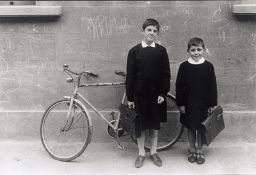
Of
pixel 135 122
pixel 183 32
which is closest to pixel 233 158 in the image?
pixel 135 122

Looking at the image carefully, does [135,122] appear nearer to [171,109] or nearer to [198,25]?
[171,109]

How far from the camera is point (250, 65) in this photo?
6.27 m

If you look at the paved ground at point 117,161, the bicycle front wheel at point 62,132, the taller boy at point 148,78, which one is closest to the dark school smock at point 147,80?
the taller boy at point 148,78

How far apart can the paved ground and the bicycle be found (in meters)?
0.14

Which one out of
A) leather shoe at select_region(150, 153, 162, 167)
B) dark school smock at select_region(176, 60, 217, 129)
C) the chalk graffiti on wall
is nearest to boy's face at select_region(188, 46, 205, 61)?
dark school smock at select_region(176, 60, 217, 129)

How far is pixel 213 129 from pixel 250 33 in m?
1.49

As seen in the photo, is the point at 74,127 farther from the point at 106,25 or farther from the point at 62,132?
the point at 106,25

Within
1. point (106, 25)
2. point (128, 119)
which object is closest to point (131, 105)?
point (128, 119)

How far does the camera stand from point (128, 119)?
18.3 ft

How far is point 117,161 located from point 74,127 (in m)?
0.89

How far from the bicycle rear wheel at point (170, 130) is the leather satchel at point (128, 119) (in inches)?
27.3

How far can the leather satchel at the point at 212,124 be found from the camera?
18.2ft

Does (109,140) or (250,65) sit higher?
(250,65)

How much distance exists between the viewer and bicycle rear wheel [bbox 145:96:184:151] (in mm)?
6254
